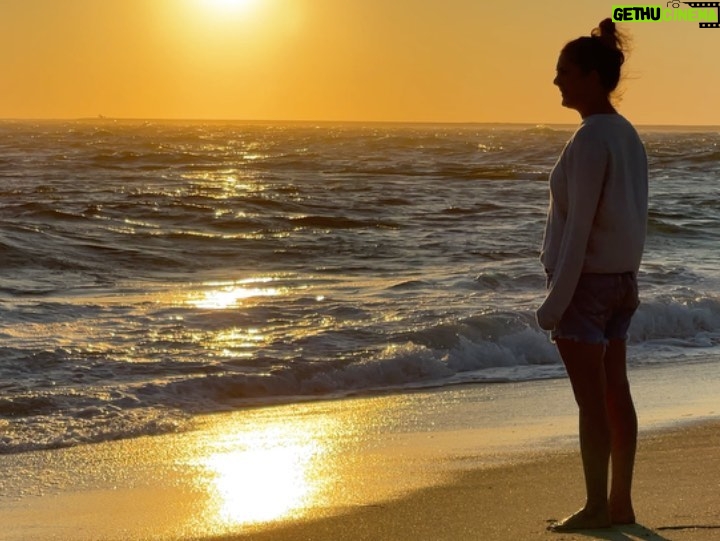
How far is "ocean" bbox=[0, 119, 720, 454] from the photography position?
27.0ft

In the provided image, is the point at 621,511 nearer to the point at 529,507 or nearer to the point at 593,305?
the point at 529,507

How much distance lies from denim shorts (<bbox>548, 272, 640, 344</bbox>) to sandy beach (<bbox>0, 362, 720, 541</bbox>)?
716 millimetres

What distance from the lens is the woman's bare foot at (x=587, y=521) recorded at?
4.21 metres

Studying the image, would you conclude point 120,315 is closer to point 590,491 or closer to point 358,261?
point 358,261

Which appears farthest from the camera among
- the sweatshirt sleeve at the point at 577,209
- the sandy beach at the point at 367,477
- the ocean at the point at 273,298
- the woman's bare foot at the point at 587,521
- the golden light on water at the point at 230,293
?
the golden light on water at the point at 230,293

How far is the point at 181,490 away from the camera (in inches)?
210

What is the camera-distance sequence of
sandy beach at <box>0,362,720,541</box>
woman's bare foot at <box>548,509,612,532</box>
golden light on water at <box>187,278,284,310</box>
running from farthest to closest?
golden light on water at <box>187,278,284,310</box> → sandy beach at <box>0,362,720,541</box> → woman's bare foot at <box>548,509,612,532</box>

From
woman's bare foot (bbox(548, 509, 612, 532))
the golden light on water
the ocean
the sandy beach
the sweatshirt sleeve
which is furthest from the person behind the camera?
the golden light on water

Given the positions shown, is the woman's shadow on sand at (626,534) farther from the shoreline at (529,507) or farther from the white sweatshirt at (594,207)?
the white sweatshirt at (594,207)

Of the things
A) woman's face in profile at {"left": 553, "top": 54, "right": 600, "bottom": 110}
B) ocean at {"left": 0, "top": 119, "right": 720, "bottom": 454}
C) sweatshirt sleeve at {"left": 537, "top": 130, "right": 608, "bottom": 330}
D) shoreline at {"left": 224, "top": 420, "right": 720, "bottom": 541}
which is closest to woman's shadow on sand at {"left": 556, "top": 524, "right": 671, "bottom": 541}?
shoreline at {"left": 224, "top": 420, "right": 720, "bottom": 541}

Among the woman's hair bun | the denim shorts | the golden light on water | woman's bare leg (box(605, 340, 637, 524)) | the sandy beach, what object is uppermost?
the woman's hair bun

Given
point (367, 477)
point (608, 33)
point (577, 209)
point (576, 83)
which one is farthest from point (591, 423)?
point (367, 477)

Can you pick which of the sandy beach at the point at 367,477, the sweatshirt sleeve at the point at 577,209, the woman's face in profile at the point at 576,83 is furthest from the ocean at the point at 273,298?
the woman's face in profile at the point at 576,83

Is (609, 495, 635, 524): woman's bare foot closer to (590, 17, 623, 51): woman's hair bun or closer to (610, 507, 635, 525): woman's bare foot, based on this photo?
(610, 507, 635, 525): woman's bare foot
